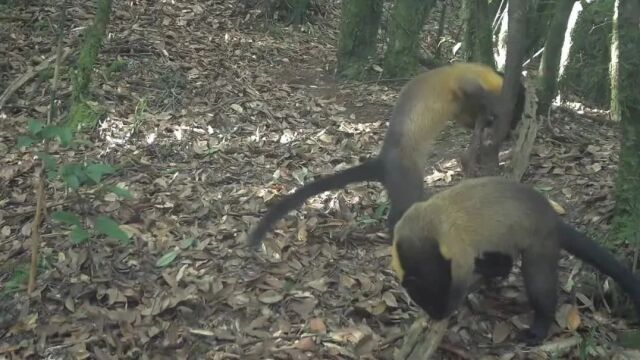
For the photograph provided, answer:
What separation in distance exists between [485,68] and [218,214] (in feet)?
8.37

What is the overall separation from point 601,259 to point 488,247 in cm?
65

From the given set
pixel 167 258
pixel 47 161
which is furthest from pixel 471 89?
pixel 47 161

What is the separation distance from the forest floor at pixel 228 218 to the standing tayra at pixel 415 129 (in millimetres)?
442

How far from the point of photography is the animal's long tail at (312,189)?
181 inches

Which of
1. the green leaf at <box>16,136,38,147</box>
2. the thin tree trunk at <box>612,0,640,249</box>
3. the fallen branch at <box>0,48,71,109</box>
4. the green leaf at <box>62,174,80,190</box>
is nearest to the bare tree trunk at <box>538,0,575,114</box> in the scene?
the thin tree trunk at <box>612,0,640,249</box>

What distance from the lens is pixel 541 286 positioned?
13.2 ft

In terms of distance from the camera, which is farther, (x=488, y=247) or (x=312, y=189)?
(x=312, y=189)

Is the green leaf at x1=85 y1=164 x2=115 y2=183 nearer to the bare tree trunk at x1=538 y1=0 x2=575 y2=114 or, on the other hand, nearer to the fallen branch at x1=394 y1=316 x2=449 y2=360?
the fallen branch at x1=394 y1=316 x2=449 y2=360

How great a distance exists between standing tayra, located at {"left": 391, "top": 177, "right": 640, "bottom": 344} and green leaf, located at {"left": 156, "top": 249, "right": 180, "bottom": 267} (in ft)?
5.48

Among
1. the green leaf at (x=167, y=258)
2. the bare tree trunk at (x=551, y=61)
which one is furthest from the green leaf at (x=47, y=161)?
the bare tree trunk at (x=551, y=61)

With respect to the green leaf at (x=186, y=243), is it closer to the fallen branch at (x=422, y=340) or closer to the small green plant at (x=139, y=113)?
the fallen branch at (x=422, y=340)

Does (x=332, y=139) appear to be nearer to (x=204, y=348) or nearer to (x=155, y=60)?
(x=155, y=60)

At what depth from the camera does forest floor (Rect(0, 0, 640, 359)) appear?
4172 millimetres

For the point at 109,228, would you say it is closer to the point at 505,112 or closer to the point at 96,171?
the point at 96,171
